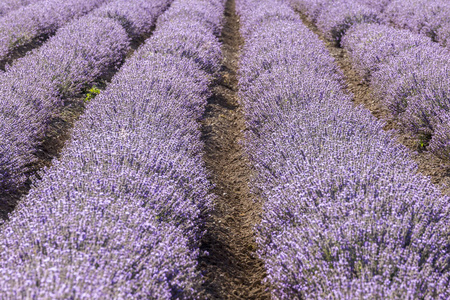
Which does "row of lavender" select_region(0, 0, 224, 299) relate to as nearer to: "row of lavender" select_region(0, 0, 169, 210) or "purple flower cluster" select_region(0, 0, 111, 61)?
"row of lavender" select_region(0, 0, 169, 210)

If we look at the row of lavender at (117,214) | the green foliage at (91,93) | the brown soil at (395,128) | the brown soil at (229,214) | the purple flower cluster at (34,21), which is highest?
the brown soil at (395,128)

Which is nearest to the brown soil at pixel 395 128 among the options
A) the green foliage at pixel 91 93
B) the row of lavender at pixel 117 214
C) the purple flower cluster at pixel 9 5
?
the row of lavender at pixel 117 214

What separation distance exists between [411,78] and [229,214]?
286 centimetres

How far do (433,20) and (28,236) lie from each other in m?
8.04

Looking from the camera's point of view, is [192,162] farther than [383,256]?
Yes

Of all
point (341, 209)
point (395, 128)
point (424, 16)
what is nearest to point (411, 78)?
point (395, 128)

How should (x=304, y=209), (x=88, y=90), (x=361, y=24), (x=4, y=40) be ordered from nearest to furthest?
(x=304, y=209) → (x=88, y=90) → (x=4, y=40) → (x=361, y=24)

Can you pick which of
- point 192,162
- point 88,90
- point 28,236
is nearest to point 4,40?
point 88,90

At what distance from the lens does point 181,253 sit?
2285 millimetres

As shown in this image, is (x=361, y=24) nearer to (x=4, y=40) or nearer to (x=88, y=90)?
(x=88, y=90)

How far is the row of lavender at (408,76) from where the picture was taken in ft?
14.2

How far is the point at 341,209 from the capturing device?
2484 millimetres

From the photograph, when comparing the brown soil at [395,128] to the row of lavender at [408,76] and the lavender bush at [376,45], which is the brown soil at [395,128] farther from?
the lavender bush at [376,45]

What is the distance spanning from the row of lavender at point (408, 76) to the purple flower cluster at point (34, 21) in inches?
209
